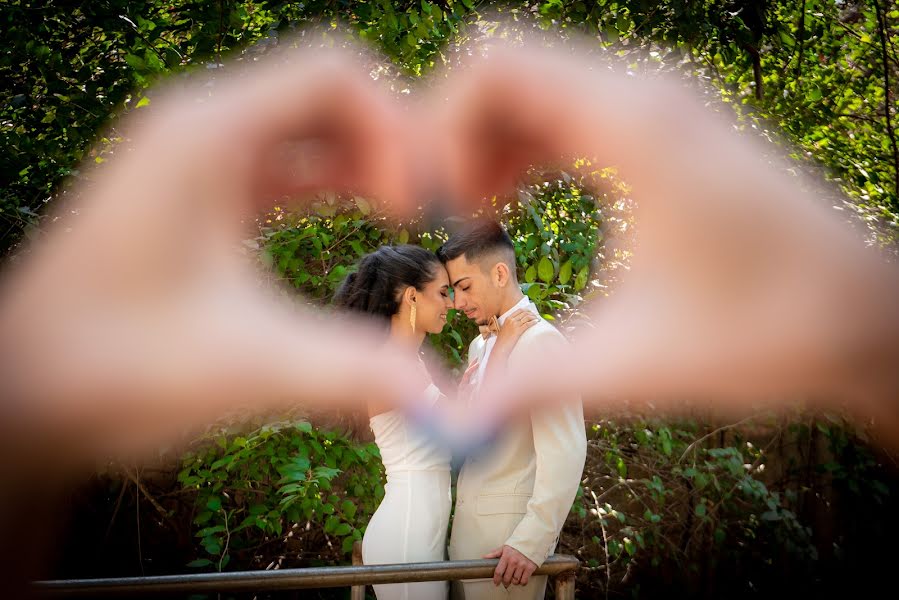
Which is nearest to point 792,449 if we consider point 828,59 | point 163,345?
point 828,59

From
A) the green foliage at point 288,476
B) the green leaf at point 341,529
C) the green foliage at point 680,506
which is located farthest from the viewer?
the green foliage at point 680,506

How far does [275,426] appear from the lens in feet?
9.77

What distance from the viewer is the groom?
2.19 m

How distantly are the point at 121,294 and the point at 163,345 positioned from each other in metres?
→ 0.11

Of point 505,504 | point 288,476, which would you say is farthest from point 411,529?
point 288,476

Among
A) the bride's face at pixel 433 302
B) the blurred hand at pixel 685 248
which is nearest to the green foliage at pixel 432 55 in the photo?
the blurred hand at pixel 685 248

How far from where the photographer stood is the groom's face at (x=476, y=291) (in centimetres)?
271

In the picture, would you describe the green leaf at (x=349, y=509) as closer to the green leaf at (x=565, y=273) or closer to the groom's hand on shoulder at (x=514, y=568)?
the green leaf at (x=565, y=273)

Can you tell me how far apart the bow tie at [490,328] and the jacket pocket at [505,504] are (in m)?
0.54

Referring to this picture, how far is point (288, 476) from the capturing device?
2.94m

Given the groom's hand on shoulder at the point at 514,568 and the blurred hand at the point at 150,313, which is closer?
the blurred hand at the point at 150,313

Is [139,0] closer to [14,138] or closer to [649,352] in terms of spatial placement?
[14,138]

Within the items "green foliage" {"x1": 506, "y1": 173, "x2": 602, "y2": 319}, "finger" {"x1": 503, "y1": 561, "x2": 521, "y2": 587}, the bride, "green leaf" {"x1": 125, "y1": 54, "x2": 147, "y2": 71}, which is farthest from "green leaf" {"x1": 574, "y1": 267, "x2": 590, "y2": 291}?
"green leaf" {"x1": 125, "y1": 54, "x2": 147, "y2": 71}

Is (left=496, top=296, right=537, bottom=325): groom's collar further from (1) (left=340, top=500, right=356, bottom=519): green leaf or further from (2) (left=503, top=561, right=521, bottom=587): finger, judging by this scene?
(1) (left=340, top=500, right=356, bottom=519): green leaf
